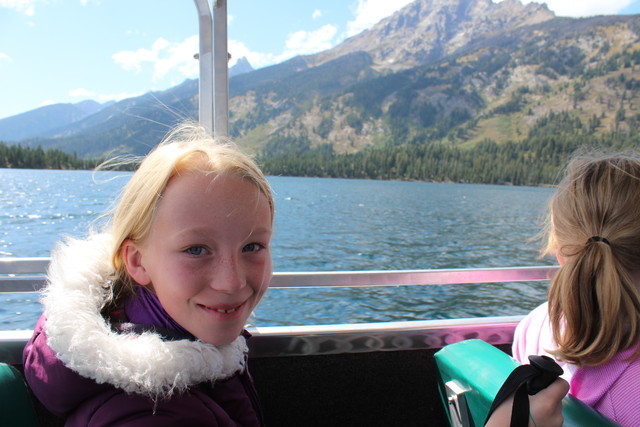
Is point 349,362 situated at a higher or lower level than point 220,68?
lower

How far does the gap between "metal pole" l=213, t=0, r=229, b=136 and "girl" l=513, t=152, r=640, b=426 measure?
1.16m

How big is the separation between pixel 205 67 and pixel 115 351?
129cm

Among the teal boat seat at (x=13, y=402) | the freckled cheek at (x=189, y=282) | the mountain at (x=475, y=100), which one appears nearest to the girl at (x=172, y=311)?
the freckled cheek at (x=189, y=282)

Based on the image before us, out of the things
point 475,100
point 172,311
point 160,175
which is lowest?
point 172,311

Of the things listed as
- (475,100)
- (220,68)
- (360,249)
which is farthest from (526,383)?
(475,100)

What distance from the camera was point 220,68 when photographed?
1784 millimetres

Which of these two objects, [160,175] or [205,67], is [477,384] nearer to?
[160,175]

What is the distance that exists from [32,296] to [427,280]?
15.3 feet

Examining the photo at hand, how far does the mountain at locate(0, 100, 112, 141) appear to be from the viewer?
9.65 feet

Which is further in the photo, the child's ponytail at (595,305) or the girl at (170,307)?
the child's ponytail at (595,305)

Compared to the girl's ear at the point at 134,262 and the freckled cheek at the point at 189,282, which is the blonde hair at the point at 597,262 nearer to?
the freckled cheek at the point at 189,282

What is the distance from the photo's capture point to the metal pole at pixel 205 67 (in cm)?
178

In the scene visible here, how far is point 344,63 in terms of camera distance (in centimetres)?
18025

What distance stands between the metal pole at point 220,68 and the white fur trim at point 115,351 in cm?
92
